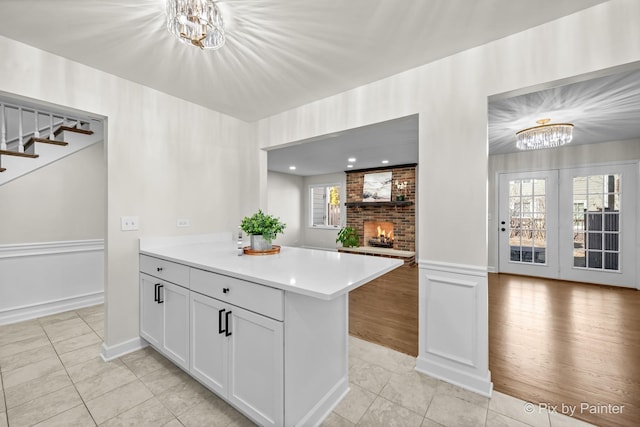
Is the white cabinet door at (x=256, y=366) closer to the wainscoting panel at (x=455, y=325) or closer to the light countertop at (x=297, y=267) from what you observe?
the light countertop at (x=297, y=267)

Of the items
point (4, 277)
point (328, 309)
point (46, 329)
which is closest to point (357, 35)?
point (328, 309)

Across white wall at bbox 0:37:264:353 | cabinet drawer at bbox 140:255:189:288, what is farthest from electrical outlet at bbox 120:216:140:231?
cabinet drawer at bbox 140:255:189:288

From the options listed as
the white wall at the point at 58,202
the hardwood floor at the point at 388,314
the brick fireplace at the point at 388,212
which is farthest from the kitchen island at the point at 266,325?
the brick fireplace at the point at 388,212

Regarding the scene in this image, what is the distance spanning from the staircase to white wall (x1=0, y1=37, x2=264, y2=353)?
1.47 m

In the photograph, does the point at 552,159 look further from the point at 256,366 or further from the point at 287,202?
the point at 287,202

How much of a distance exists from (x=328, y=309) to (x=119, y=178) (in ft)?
6.74

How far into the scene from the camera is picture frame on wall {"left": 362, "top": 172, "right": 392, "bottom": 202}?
21.5 feet

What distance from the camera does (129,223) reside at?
230 cm

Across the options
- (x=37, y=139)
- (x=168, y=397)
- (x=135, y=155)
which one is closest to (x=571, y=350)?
(x=168, y=397)

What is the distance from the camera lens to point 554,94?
2.53 meters

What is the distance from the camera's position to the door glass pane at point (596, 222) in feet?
14.2

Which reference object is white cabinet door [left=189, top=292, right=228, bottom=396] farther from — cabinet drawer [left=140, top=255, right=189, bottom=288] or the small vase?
the small vase

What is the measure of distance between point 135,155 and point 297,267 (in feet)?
6.14

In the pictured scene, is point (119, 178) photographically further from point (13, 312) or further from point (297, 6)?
point (13, 312)
